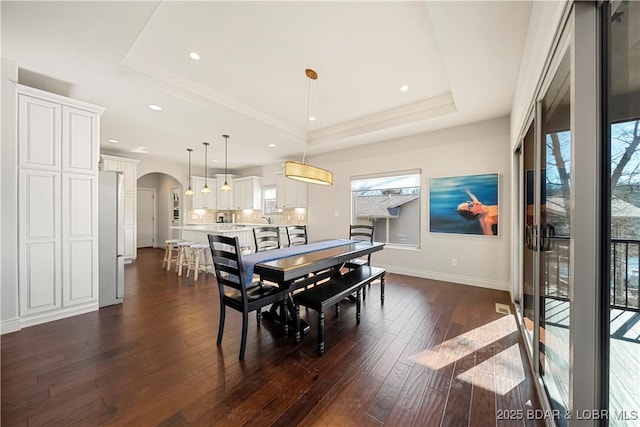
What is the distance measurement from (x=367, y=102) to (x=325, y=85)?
869 millimetres

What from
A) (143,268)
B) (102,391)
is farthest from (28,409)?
(143,268)

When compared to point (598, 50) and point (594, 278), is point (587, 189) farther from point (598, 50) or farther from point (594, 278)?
point (598, 50)

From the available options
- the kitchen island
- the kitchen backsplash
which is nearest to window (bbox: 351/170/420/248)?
the kitchen backsplash

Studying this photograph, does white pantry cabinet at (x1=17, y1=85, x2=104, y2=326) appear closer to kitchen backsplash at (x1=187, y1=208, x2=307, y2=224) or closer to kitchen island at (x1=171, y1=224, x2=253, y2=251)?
kitchen island at (x1=171, y1=224, x2=253, y2=251)

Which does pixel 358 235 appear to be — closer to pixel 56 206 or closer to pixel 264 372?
pixel 264 372

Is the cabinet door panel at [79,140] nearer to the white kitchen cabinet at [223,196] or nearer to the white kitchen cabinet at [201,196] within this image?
the white kitchen cabinet at [201,196]

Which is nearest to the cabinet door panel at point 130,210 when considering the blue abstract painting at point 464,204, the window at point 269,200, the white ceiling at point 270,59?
the white ceiling at point 270,59

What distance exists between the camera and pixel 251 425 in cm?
140

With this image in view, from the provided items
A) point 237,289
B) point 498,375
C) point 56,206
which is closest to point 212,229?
point 56,206

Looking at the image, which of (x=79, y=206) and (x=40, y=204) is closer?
(x=40, y=204)

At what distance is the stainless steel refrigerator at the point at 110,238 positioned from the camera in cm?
323

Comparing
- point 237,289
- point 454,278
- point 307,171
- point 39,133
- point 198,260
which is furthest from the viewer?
point 198,260

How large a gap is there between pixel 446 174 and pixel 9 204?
578 cm

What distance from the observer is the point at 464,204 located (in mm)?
4082
